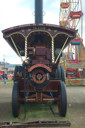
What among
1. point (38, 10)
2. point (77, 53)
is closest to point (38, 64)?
point (38, 10)

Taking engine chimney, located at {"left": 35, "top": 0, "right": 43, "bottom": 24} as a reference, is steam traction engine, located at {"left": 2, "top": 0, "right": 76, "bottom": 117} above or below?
below

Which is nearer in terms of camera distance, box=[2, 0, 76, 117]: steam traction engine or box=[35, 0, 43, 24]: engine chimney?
box=[2, 0, 76, 117]: steam traction engine

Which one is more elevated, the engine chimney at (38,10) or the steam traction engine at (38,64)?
the engine chimney at (38,10)

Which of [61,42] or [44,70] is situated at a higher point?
[61,42]

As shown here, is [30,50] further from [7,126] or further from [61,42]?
[7,126]

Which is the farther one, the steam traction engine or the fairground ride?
the fairground ride

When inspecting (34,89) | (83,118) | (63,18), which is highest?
Answer: (63,18)

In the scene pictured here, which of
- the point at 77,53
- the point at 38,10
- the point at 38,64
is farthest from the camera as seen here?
the point at 77,53

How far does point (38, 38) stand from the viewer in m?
5.50

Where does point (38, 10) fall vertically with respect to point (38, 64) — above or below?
above

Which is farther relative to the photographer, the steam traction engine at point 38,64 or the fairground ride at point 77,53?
the fairground ride at point 77,53

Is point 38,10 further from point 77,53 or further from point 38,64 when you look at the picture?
point 77,53

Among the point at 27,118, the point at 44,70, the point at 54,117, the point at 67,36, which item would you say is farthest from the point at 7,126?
the point at 67,36

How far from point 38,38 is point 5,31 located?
131 cm
